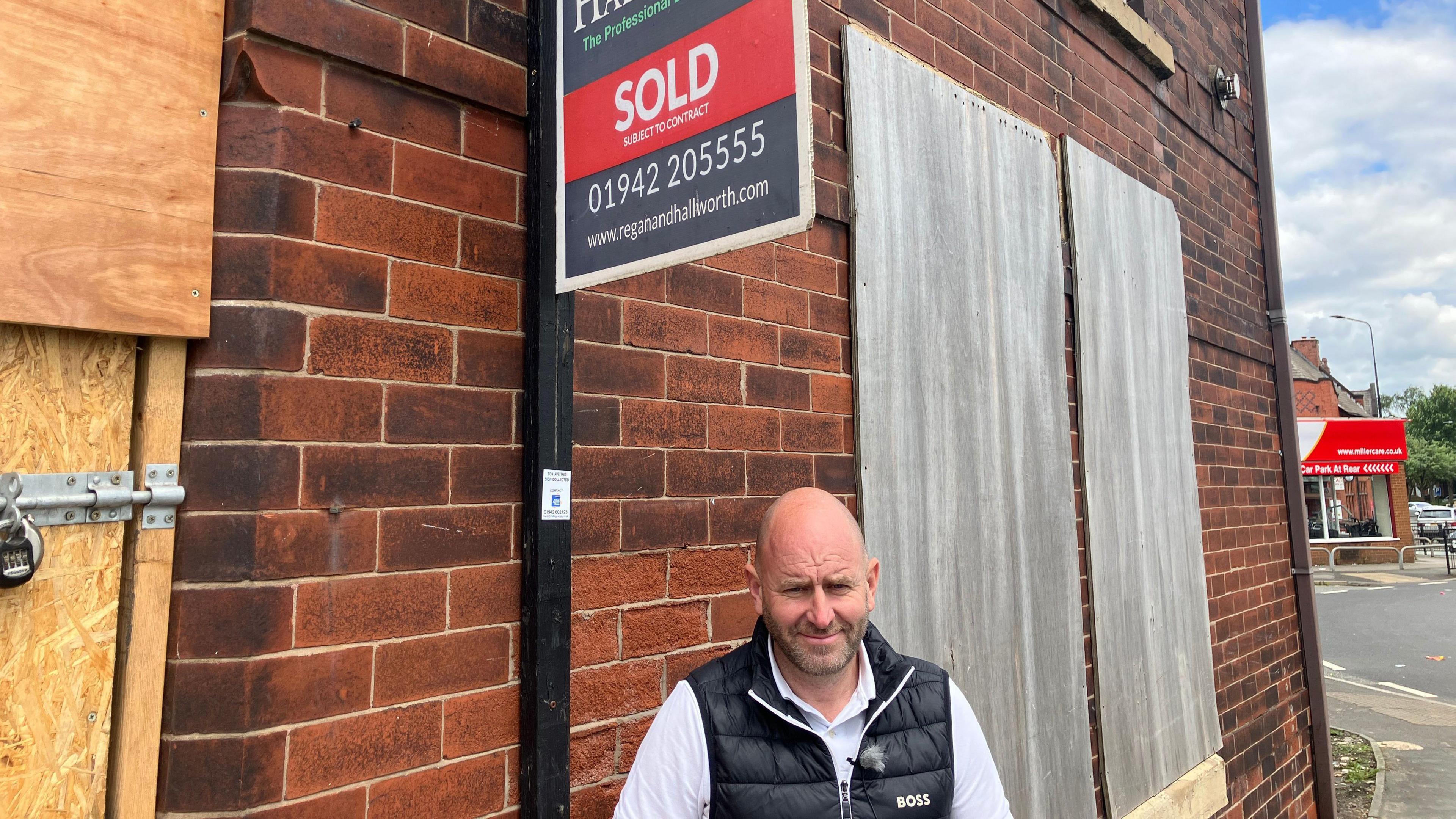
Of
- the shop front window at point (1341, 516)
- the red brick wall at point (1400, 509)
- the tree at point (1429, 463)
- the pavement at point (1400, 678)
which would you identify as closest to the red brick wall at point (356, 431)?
the pavement at point (1400, 678)

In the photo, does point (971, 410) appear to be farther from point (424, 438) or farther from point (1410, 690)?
point (1410, 690)

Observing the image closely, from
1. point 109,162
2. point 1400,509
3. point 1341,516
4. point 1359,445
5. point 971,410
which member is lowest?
point 1341,516

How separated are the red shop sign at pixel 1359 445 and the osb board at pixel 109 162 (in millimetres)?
34445

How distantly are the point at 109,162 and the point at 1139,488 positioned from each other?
177 inches

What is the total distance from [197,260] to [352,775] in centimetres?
98

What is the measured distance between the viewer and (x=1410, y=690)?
11.8 m

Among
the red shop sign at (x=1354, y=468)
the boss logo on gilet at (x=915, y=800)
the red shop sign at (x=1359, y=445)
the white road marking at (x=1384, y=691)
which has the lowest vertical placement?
the white road marking at (x=1384, y=691)

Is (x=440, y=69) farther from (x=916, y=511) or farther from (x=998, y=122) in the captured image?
(x=998, y=122)

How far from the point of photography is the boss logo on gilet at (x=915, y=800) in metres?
1.80

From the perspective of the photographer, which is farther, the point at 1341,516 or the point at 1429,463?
the point at 1429,463

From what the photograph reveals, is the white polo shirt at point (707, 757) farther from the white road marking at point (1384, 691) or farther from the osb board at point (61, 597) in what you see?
the white road marking at point (1384, 691)

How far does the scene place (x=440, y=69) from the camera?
1940 mm

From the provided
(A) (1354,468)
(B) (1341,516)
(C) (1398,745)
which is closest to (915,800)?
(C) (1398,745)

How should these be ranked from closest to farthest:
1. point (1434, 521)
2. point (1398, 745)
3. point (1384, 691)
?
point (1398, 745) < point (1384, 691) < point (1434, 521)
